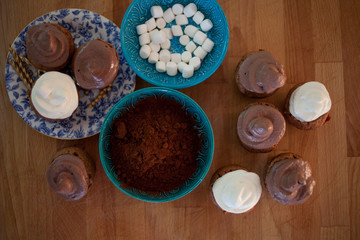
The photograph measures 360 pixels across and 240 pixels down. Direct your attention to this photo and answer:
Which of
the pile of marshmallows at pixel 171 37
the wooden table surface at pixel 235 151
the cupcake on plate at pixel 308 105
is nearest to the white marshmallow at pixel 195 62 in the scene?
the pile of marshmallows at pixel 171 37

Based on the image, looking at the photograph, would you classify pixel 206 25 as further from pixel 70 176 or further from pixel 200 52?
pixel 70 176

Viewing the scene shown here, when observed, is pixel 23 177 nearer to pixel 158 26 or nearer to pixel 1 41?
Result: pixel 1 41

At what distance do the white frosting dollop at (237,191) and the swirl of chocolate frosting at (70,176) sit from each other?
1.72ft

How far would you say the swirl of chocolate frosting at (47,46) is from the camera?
3.45 ft

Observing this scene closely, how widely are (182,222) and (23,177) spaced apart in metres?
0.73

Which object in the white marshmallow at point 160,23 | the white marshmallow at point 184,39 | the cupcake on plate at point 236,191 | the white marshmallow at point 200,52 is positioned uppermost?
the white marshmallow at point 160,23

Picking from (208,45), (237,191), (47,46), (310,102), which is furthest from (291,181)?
(47,46)

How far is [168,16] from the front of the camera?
1.20m

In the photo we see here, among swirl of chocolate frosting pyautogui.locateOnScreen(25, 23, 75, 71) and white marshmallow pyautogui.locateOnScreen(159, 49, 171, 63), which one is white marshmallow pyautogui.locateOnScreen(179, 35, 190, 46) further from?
swirl of chocolate frosting pyautogui.locateOnScreen(25, 23, 75, 71)

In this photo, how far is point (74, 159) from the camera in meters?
1.08

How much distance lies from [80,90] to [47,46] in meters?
0.22

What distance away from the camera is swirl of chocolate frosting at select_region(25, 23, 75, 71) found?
1.05m

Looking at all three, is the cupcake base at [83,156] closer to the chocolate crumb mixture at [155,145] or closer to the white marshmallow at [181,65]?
the chocolate crumb mixture at [155,145]

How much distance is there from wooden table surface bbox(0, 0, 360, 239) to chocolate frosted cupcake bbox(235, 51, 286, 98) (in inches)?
4.6
